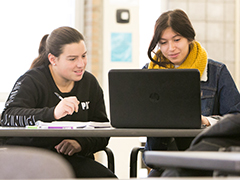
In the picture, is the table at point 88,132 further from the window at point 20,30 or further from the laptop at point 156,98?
the window at point 20,30

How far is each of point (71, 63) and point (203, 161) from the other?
164 cm

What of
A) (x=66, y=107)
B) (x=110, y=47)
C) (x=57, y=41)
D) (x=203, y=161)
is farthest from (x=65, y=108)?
(x=110, y=47)

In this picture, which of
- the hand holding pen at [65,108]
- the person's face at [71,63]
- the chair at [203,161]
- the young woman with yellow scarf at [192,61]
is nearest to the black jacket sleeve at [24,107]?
the hand holding pen at [65,108]

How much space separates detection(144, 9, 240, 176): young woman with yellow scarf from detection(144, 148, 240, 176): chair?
1.25 meters

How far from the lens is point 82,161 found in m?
2.06

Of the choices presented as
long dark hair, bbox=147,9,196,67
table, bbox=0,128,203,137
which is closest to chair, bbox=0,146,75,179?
table, bbox=0,128,203,137

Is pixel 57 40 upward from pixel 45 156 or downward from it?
upward

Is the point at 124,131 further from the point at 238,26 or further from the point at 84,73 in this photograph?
the point at 238,26

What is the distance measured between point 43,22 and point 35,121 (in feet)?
7.55

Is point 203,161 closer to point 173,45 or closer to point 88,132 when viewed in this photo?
point 88,132

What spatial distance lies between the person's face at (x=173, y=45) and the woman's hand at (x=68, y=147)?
776 millimetres

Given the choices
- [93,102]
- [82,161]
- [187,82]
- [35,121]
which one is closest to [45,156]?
[187,82]

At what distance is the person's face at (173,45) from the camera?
87.4 inches

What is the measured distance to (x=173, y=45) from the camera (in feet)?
7.26
